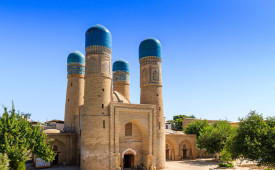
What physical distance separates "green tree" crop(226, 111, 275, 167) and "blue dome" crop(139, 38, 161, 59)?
12.1 m

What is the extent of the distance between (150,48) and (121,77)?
8.06 m

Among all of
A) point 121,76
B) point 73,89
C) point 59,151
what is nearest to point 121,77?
point 121,76

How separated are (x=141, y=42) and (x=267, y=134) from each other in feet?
54.6

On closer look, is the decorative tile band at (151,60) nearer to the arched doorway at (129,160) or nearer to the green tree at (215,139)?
the arched doorway at (129,160)

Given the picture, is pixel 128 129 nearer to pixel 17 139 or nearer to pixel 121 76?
pixel 121 76

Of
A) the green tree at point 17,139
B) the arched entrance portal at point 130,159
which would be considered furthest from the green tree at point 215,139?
the green tree at point 17,139

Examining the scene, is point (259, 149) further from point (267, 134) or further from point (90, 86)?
point (90, 86)

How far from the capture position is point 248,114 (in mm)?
18391

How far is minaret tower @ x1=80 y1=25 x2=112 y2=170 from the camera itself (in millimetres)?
20188

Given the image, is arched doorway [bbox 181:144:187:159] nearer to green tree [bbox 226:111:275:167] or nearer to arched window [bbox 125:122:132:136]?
arched window [bbox 125:122:132:136]

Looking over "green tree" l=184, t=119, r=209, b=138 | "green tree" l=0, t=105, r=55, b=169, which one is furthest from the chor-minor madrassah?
"green tree" l=184, t=119, r=209, b=138

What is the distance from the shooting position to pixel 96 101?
830 inches

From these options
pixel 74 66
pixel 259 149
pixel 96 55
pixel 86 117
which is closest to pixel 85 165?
pixel 86 117

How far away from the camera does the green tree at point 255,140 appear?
52.6ft
